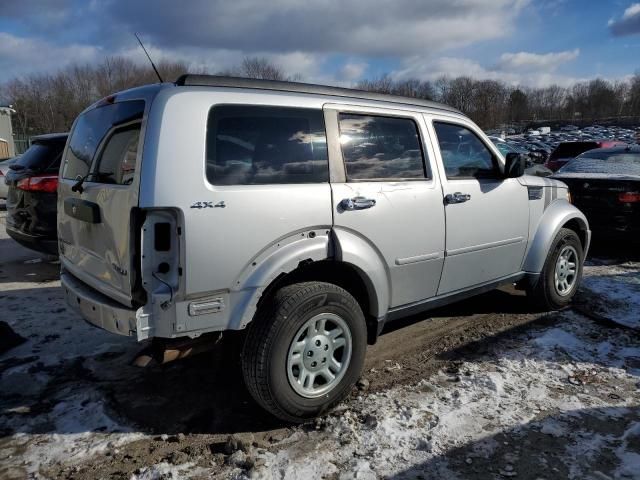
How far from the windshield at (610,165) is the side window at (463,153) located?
181 inches

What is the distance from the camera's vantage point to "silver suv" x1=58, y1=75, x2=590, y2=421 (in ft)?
8.75

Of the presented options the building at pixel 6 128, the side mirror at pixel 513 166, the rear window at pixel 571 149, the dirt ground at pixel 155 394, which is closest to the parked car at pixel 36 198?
the dirt ground at pixel 155 394

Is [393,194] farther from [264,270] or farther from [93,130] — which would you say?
[93,130]

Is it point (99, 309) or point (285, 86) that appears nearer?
point (99, 309)

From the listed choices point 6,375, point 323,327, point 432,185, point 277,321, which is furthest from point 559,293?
point 6,375

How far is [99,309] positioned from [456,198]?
105 inches

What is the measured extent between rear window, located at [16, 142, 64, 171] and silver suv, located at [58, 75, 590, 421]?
9.68ft

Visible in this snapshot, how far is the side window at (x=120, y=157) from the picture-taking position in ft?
9.14

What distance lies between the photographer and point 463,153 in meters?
4.22

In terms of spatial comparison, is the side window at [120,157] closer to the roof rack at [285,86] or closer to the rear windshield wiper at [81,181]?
the rear windshield wiper at [81,181]

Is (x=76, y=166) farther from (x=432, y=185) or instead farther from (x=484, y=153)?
(x=484, y=153)

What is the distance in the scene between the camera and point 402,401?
3410 millimetres

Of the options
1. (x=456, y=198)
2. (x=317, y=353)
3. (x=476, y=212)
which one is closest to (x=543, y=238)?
(x=476, y=212)

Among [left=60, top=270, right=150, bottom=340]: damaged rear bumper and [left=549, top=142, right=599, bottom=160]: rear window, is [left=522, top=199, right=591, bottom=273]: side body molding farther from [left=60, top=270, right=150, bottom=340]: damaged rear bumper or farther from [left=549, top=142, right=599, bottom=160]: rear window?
[left=549, top=142, right=599, bottom=160]: rear window
